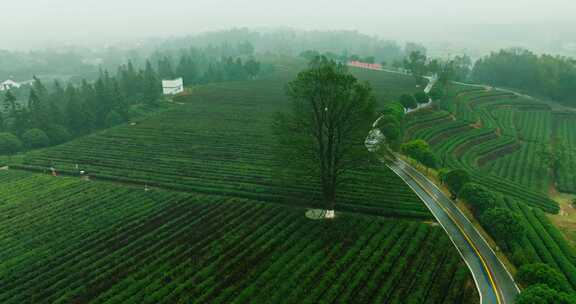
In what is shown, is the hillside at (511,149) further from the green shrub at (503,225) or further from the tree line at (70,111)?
the tree line at (70,111)

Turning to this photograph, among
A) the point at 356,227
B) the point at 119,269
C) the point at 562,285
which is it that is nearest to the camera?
the point at 562,285

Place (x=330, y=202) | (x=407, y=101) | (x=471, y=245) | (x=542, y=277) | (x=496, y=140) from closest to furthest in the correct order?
(x=542, y=277)
(x=471, y=245)
(x=330, y=202)
(x=496, y=140)
(x=407, y=101)

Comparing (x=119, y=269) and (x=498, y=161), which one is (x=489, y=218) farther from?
(x=498, y=161)

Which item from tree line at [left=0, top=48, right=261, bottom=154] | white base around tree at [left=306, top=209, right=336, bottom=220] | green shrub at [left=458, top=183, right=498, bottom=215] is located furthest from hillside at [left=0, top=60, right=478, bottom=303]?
tree line at [left=0, top=48, right=261, bottom=154]

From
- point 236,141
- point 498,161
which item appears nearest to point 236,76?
point 236,141

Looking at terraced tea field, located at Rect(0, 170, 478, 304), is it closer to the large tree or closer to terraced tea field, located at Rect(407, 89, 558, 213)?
the large tree

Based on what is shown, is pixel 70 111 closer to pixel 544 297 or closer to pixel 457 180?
pixel 457 180

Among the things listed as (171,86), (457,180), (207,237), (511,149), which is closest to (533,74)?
(511,149)
